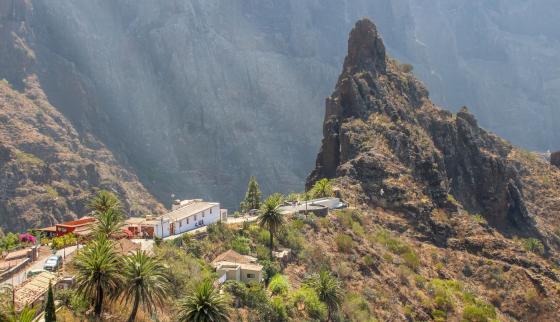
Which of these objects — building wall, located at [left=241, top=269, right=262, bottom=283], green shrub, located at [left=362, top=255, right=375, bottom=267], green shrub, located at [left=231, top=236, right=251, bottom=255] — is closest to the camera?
building wall, located at [left=241, top=269, right=262, bottom=283]

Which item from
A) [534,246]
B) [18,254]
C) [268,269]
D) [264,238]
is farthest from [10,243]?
[534,246]

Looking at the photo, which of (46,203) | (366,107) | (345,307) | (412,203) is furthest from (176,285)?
(46,203)

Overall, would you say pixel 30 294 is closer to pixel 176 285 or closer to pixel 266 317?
pixel 176 285

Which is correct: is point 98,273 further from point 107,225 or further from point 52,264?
point 52,264

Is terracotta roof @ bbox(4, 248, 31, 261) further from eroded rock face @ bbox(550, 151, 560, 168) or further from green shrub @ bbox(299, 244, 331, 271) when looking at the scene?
eroded rock face @ bbox(550, 151, 560, 168)

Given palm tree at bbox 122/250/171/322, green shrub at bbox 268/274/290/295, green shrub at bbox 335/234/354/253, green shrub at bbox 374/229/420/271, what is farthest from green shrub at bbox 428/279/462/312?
palm tree at bbox 122/250/171/322

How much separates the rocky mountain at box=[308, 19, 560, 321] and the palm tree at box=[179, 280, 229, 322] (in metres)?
38.1

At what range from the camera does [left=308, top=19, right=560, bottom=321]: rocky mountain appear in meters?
87.9

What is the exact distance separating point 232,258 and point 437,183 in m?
54.2

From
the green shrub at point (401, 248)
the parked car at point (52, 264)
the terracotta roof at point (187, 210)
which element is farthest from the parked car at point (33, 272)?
the green shrub at point (401, 248)

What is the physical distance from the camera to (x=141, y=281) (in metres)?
42.2

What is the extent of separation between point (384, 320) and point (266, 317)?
20.2 m

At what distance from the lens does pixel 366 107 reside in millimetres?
115812

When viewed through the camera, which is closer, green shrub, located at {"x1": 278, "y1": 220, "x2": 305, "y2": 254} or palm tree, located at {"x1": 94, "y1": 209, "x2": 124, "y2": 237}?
palm tree, located at {"x1": 94, "y1": 209, "x2": 124, "y2": 237}
